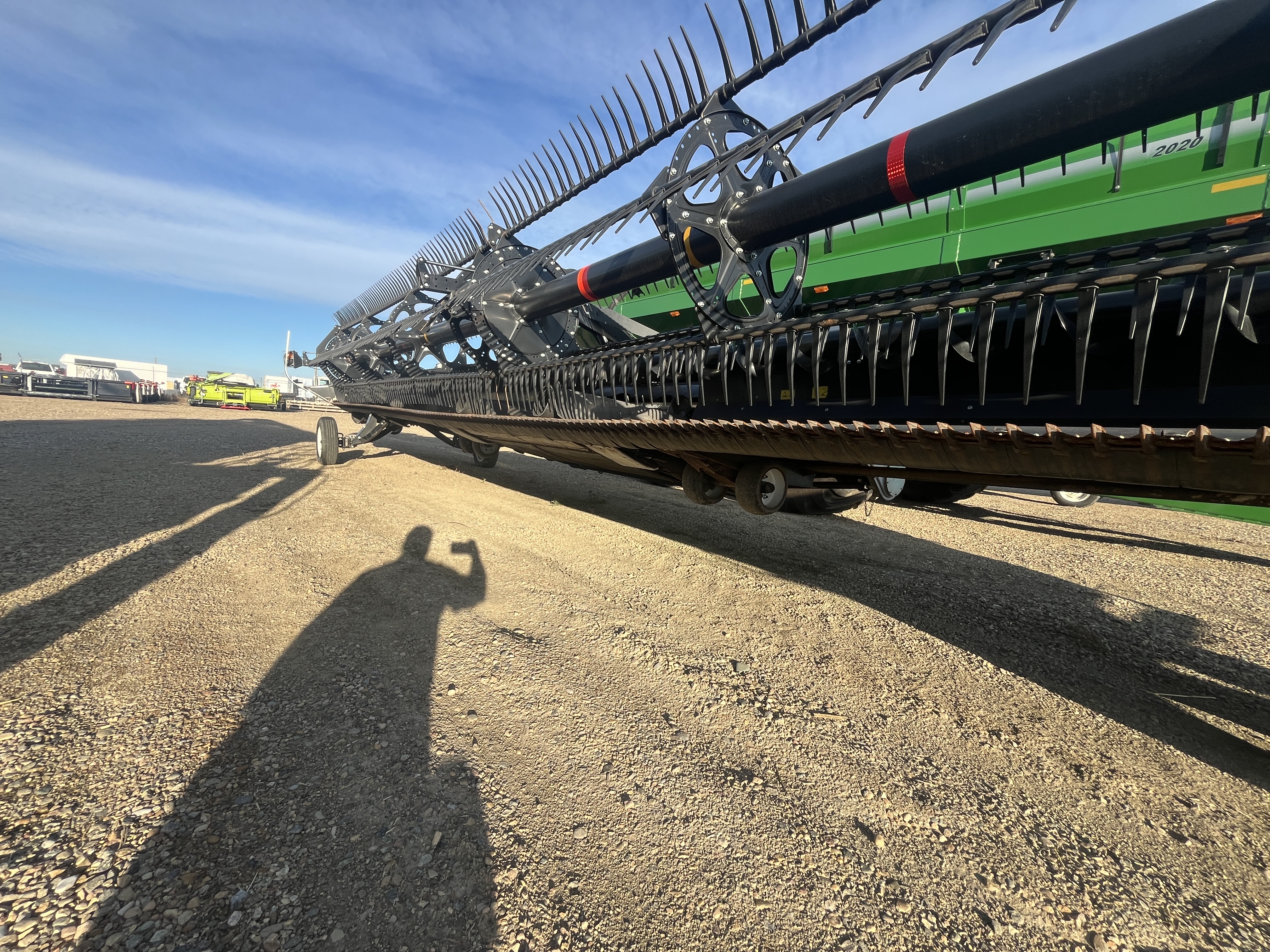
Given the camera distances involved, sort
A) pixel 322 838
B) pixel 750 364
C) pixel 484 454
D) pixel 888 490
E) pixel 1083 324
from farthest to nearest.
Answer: pixel 484 454 → pixel 888 490 → pixel 750 364 → pixel 1083 324 → pixel 322 838

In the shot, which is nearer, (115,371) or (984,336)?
(984,336)

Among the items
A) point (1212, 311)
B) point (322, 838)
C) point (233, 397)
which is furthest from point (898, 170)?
point (233, 397)

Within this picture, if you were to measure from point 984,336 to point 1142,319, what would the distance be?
0.43 metres

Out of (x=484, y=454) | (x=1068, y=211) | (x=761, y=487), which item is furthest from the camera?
(x=484, y=454)

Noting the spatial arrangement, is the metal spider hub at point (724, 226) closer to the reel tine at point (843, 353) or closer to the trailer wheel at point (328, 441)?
the reel tine at point (843, 353)

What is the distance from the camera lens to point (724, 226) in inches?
→ 122

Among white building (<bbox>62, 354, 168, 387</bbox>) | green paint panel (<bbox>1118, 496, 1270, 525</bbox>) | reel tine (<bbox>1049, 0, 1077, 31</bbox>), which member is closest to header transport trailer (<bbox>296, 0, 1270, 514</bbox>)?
reel tine (<bbox>1049, 0, 1077, 31</bbox>)

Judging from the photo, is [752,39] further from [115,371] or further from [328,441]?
[115,371]

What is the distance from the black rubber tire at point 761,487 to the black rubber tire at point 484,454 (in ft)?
15.9

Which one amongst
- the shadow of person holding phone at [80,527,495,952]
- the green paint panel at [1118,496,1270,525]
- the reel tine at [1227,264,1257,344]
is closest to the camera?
the shadow of person holding phone at [80,527,495,952]

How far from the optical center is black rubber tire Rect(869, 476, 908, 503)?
4.18 m

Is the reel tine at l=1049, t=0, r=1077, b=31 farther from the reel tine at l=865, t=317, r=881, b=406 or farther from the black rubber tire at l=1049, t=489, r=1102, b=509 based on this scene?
the black rubber tire at l=1049, t=489, r=1102, b=509

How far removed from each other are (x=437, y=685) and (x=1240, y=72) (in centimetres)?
361

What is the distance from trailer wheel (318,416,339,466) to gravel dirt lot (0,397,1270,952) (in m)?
3.75
